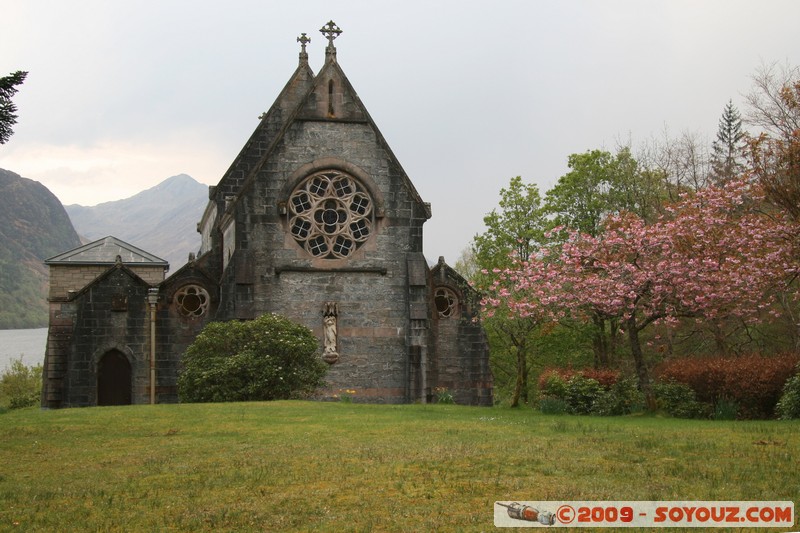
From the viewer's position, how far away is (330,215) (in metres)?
29.0

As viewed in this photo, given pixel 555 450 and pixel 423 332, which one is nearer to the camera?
pixel 555 450

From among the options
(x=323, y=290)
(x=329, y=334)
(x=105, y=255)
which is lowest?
(x=329, y=334)

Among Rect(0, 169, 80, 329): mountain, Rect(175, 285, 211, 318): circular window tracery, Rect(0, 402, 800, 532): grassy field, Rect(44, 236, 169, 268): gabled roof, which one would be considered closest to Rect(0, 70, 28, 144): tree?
Rect(0, 402, 800, 532): grassy field

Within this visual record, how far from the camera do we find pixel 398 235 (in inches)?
1136

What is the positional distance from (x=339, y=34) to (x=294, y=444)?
18.2 metres

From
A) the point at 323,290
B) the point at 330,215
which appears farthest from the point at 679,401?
the point at 330,215

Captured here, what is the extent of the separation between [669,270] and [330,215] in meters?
10.9

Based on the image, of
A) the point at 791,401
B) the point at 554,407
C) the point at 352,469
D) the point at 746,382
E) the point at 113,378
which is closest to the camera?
the point at 352,469

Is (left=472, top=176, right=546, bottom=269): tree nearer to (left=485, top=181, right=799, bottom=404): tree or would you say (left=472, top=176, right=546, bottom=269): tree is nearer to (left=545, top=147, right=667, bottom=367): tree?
(left=545, top=147, right=667, bottom=367): tree

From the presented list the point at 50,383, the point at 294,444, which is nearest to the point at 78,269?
the point at 50,383

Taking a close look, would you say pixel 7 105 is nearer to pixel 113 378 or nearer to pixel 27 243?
pixel 113 378

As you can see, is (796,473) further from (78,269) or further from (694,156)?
(694,156)

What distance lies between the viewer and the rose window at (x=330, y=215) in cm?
2853

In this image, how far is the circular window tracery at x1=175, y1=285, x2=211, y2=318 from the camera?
29.7 meters
